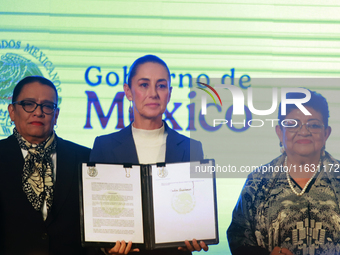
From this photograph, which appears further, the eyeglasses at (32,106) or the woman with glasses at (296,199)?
the eyeglasses at (32,106)

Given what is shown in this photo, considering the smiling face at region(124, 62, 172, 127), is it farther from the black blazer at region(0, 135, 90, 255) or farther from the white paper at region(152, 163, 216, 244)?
the black blazer at region(0, 135, 90, 255)

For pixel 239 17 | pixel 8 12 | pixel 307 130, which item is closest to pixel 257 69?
pixel 239 17

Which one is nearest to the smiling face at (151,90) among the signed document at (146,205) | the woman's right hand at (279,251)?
the signed document at (146,205)

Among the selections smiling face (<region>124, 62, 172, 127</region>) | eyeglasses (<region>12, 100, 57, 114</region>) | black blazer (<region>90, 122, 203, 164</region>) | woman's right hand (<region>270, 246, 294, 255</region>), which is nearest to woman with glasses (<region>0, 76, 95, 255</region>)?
eyeglasses (<region>12, 100, 57, 114</region>)

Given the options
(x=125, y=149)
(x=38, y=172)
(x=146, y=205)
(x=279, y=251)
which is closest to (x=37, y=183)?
(x=38, y=172)

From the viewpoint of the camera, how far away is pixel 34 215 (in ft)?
6.84

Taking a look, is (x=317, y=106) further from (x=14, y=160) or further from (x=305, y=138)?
(x=14, y=160)

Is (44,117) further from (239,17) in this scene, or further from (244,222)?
(239,17)

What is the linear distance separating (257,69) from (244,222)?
1.32m

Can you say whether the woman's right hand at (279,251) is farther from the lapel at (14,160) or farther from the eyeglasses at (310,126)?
the lapel at (14,160)

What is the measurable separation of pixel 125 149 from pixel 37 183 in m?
0.53

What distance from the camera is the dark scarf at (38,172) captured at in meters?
2.12

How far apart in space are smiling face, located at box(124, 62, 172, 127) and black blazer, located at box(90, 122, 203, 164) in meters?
0.14

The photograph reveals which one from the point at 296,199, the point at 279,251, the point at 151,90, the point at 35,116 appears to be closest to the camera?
the point at 279,251
